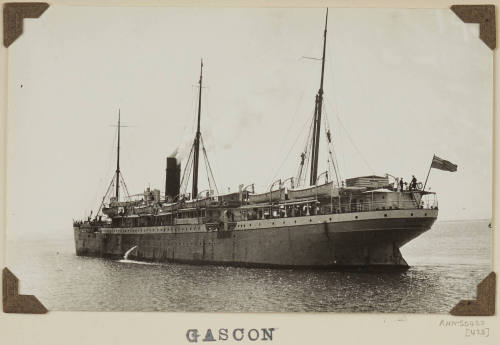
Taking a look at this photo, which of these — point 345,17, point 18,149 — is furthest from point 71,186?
point 345,17

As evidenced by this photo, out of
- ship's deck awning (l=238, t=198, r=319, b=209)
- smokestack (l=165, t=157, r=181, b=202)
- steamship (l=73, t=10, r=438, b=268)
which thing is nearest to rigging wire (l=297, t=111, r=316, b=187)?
steamship (l=73, t=10, r=438, b=268)

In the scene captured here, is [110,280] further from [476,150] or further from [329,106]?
[476,150]

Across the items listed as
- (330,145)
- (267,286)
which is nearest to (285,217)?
(267,286)

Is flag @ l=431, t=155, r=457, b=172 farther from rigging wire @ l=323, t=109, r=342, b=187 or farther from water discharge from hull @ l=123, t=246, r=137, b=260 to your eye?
water discharge from hull @ l=123, t=246, r=137, b=260

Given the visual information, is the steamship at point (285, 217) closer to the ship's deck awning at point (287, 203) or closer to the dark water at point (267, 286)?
the ship's deck awning at point (287, 203)

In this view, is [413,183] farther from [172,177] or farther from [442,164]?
[172,177]

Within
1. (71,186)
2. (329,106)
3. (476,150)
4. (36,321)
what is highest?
(329,106)

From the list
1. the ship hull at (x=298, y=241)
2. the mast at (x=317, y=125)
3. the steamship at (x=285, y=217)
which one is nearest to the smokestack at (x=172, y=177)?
the steamship at (x=285, y=217)
